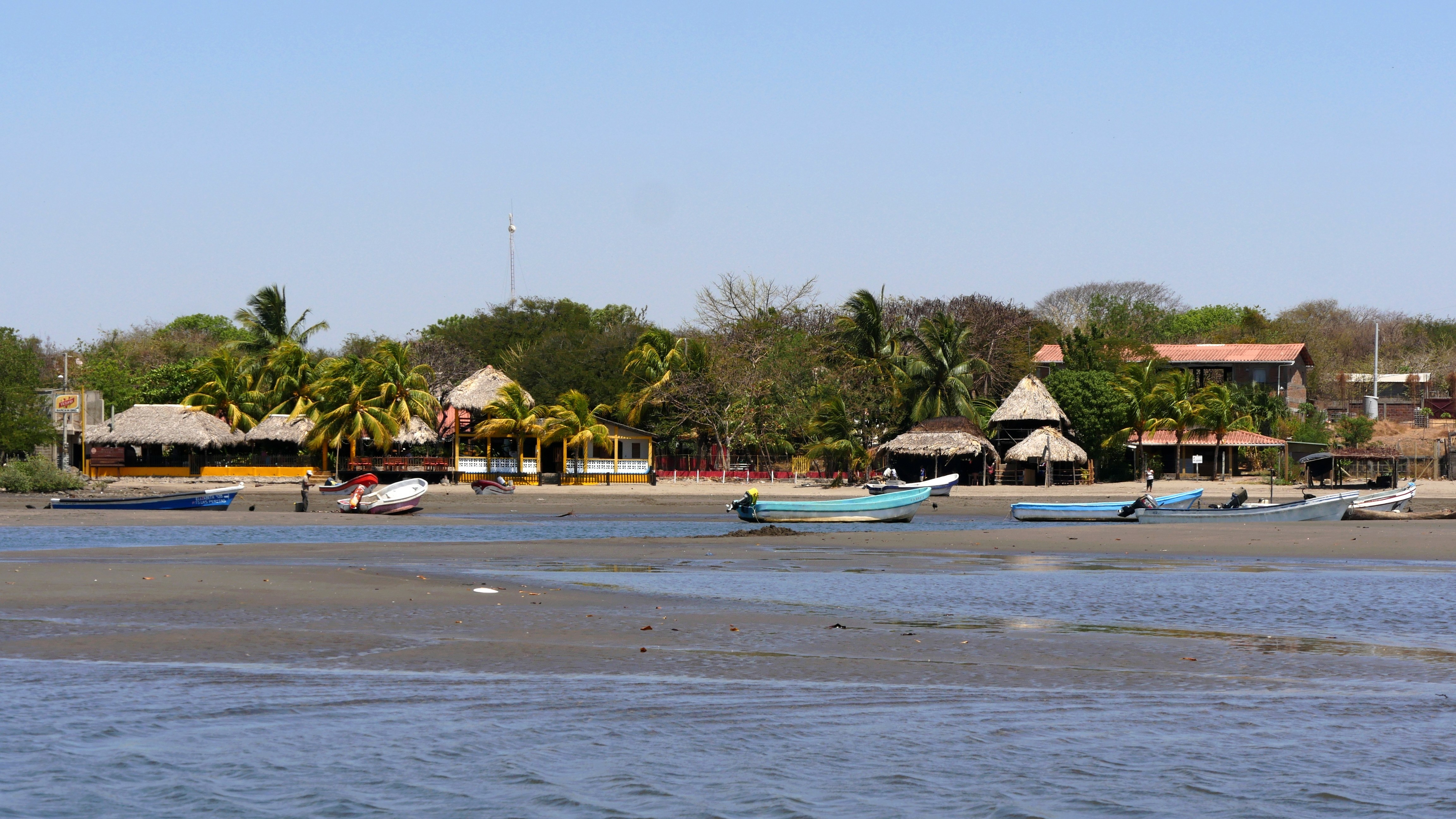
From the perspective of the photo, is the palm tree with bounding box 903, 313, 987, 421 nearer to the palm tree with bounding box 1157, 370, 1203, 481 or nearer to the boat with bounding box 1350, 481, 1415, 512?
the palm tree with bounding box 1157, 370, 1203, 481

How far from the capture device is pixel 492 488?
52.2m

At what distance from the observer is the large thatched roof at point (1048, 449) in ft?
181

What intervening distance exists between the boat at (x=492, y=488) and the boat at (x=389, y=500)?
37.8 feet

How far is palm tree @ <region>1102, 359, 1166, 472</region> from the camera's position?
184 feet

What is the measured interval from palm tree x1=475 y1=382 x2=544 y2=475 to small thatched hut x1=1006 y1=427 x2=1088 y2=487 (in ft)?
68.3

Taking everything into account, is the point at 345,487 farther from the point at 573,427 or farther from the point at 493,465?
the point at 573,427

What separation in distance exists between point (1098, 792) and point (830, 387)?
172 feet

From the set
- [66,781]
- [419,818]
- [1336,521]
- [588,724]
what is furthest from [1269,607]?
[1336,521]

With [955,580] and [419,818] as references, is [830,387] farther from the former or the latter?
[419,818]

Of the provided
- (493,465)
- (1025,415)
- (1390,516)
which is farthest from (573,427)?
(1390,516)

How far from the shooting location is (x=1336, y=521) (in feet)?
113

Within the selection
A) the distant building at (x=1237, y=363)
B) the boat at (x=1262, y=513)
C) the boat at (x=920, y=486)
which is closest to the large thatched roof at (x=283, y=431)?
the boat at (x=920, y=486)

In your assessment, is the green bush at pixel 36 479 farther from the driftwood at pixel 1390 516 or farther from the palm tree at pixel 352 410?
the driftwood at pixel 1390 516

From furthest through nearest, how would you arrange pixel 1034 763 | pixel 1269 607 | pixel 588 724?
pixel 1269 607 < pixel 588 724 < pixel 1034 763
